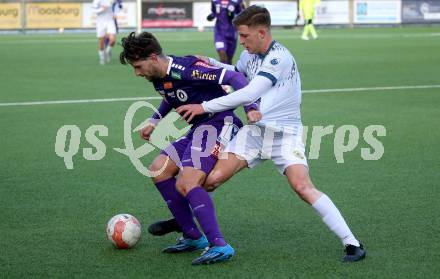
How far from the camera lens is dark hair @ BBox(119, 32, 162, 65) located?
7.13 metres

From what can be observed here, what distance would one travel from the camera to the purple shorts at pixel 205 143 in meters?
7.26

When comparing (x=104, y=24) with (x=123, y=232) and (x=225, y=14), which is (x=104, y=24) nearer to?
(x=225, y=14)

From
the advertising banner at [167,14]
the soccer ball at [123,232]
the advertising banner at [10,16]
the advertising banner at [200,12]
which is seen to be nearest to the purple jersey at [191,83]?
the soccer ball at [123,232]

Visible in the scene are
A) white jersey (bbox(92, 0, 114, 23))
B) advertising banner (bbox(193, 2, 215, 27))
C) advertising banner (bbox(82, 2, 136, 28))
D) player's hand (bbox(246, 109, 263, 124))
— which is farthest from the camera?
advertising banner (bbox(193, 2, 215, 27))

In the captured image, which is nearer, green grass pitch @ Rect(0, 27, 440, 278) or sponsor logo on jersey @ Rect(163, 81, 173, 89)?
green grass pitch @ Rect(0, 27, 440, 278)

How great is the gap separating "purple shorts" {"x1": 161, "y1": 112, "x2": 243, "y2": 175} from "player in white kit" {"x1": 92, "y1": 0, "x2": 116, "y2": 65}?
20.2 m

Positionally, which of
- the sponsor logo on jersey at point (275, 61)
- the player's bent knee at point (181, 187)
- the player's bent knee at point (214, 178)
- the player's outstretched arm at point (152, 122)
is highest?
the sponsor logo on jersey at point (275, 61)

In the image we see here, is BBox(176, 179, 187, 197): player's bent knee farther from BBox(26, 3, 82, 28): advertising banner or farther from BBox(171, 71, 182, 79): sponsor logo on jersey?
BBox(26, 3, 82, 28): advertising banner

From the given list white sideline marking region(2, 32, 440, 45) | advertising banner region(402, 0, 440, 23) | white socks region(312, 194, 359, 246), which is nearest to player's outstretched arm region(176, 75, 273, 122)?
white socks region(312, 194, 359, 246)

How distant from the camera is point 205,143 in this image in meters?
7.32

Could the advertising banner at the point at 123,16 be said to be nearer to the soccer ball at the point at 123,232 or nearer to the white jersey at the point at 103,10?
the white jersey at the point at 103,10

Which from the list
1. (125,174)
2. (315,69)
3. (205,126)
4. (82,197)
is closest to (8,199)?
(82,197)

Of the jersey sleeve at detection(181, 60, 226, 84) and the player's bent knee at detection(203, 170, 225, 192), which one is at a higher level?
the jersey sleeve at detection(181, 60, 226, 84)

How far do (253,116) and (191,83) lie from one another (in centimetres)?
69
